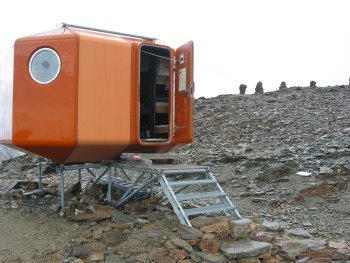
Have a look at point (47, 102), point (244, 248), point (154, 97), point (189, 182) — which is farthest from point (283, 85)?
point (244, 248)

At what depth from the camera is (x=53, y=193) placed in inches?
358

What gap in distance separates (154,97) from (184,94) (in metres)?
0.79

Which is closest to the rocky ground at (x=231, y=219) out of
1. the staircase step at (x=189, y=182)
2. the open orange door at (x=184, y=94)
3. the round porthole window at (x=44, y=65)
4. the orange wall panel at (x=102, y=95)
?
the staircase step at (x=189, y=182)

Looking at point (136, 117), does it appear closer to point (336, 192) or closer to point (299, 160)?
point (336, 192)

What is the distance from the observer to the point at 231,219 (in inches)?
266

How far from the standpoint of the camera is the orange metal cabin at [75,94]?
698 cm

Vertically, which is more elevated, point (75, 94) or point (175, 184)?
point (75, 94)

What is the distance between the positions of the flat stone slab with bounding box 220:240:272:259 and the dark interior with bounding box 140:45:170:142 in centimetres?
312

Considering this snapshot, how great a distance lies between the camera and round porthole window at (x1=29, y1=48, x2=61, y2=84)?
7.08 m

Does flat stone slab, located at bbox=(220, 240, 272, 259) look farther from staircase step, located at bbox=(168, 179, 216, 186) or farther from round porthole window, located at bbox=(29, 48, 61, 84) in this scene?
round porthole window, located at bbox=(29, 48, 61, 84)

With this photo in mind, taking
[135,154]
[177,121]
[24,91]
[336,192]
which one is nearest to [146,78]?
[177,121]

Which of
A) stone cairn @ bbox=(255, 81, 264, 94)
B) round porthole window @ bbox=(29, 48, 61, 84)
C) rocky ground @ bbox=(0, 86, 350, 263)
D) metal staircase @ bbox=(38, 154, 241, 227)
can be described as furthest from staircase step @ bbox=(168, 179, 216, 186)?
stone cairn @ bbox=(255, 81, 264, 94)

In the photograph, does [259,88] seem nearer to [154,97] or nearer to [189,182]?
[154,97]

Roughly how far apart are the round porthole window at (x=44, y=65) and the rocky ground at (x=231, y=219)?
2233mm
